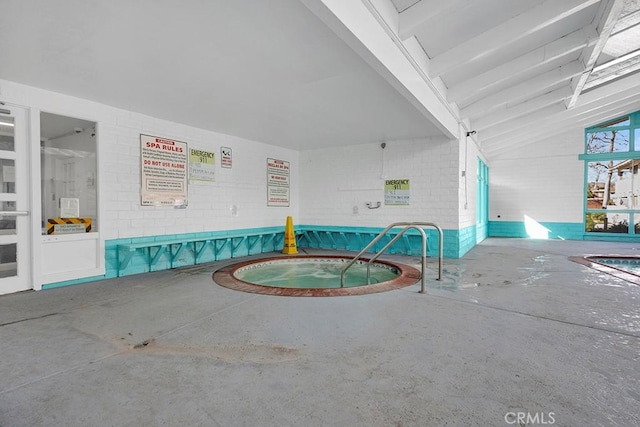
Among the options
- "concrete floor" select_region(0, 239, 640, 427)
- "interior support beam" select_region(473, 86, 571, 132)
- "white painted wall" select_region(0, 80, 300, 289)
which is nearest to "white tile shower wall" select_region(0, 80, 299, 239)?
"white painted wall" select_region(0, 80, 300, 289)

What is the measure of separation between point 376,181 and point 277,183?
2.44m

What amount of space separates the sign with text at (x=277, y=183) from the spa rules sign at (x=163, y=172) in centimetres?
229

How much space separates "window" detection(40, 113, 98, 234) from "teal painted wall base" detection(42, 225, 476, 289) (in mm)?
579

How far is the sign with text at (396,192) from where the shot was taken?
23.1 feet

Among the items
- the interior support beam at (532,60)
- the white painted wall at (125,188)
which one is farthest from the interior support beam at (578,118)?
the white painted wall at (125,188)

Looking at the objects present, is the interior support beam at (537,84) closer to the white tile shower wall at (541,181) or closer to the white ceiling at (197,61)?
the white ceiling at (197,61)

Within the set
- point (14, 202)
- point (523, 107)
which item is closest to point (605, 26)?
point (523, 107)

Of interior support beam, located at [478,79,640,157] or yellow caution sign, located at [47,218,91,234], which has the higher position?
interior support beam, located at [478,79,640,157]

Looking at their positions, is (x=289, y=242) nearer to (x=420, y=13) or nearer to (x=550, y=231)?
(x=420, y=13)

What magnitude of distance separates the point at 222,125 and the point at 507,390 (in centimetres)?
565

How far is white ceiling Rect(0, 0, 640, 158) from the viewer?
2.64 metres

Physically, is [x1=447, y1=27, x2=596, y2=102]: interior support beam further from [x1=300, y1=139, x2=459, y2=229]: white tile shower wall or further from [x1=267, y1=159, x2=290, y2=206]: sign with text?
[x1=267, y1=159, x2=290, y2=206]: sign with text

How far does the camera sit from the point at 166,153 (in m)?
5.40

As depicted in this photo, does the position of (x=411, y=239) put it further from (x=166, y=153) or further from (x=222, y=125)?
(x=166, y=153)
